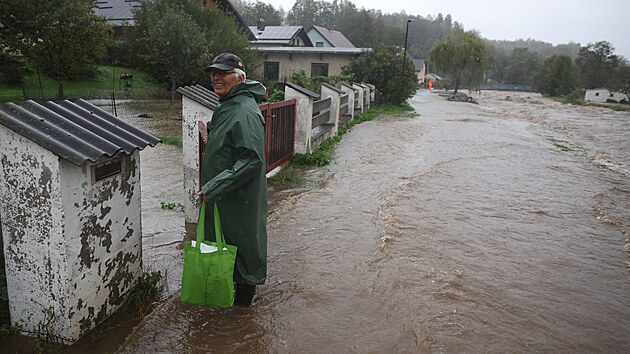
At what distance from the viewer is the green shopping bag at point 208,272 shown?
311cm

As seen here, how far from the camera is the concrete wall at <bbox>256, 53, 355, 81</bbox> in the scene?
32.5 meters

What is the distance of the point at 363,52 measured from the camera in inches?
1173

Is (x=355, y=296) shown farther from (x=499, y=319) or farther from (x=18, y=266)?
(x=18, y=266)

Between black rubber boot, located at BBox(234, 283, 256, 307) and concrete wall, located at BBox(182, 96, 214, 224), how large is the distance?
1951 mm

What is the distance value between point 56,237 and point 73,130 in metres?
0.67

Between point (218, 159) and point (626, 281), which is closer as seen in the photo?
point (218, 159)

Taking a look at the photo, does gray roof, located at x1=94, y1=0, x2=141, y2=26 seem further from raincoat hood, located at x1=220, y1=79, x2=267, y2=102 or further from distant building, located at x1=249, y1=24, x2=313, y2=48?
raincoat hood, located at x1=220, y1=79, x2=267, y2=102

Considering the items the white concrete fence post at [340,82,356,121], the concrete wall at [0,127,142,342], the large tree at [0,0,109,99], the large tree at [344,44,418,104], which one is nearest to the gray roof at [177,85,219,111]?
the concrete wall at [0,127,142,342]

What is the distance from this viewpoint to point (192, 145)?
523cm

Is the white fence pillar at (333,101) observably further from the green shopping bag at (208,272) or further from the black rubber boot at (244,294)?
the green shopping bag at (208,272)

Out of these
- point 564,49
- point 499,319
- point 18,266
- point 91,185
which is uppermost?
point 564,49

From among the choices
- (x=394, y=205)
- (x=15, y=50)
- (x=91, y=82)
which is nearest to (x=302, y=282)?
(x=394, y=205)

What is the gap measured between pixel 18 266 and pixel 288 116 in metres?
6.48

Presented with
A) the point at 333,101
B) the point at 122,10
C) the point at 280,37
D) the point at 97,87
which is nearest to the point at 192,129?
the point at 333,101
